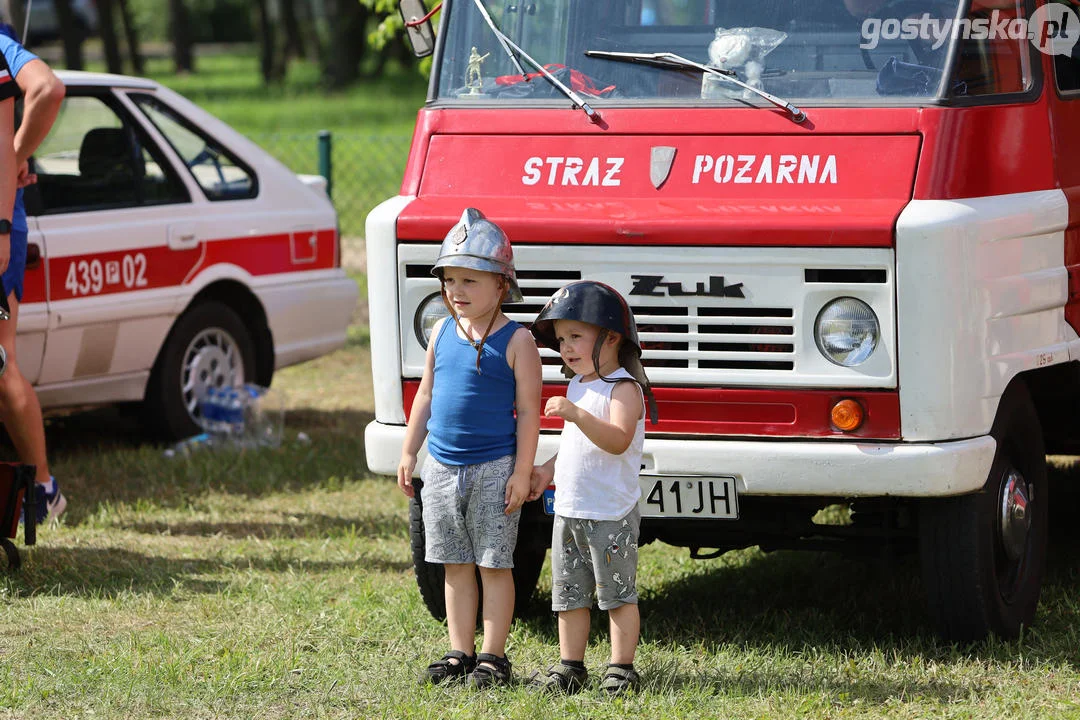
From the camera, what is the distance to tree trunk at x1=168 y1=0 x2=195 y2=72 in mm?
44438

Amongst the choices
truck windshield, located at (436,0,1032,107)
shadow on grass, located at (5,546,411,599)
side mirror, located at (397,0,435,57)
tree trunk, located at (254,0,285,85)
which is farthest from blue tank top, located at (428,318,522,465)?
tree trunk, located at (254,0,285,85)

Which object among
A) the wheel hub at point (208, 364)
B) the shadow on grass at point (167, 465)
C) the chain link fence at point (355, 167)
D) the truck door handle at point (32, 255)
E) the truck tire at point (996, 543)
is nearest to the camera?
the truck tire at point (996, 543)

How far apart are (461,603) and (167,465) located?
3.41 meters

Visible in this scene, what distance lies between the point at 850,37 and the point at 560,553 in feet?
5.80

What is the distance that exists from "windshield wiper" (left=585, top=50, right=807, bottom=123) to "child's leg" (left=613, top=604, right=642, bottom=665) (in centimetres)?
150

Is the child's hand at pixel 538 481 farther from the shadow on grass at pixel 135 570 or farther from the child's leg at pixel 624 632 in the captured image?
the shadow on grass at pixel 135 570

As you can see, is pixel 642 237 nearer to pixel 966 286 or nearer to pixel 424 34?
pixel 966 286

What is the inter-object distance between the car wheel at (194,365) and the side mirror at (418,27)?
2.85 meters

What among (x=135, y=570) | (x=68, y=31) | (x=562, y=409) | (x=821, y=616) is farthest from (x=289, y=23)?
(x=562, y=409)

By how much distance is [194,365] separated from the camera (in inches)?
318

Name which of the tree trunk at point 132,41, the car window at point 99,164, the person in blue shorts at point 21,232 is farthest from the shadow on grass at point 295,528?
the tree trunk at point 132,41

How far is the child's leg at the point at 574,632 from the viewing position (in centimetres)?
446

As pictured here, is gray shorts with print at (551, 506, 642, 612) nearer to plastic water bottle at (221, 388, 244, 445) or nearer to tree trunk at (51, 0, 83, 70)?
plastic water bottle at (221, 388, 244, 445)

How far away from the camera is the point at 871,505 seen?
15.9 feet
